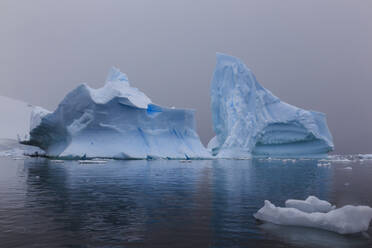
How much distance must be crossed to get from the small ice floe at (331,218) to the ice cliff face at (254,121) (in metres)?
34.5

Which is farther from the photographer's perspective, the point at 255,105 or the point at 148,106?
the point at 255,105

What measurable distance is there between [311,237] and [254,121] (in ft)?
122

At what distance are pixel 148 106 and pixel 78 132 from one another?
25.6ft

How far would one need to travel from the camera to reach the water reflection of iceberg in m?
4.67

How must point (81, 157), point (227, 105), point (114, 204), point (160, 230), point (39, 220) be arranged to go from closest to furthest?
point (160, 230), point (39, 220), point (114, 204), point (81, 157), point (227, 105)

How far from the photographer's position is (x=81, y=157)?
28.2 m

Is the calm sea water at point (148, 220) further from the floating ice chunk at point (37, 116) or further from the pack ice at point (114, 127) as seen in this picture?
the floating ice chunk at point (37, 116)

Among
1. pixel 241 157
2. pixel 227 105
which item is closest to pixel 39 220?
pixel 241 157

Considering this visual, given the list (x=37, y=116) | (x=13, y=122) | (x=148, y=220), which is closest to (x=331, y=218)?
(x=148, y=220)

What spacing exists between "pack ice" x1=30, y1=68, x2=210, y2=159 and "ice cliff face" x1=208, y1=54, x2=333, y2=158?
Answer: 319 inches

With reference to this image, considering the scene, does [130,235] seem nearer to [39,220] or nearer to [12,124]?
[39,220]

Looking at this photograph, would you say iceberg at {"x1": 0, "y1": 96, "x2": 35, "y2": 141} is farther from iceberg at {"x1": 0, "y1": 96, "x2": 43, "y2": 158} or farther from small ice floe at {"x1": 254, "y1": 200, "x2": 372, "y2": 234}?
small ice floe at {"x1": 254, "y1": 200, "x2": 372, "y2": 234}

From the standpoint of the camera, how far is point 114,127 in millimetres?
29734

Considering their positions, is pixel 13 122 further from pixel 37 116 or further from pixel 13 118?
pixel 37 116
